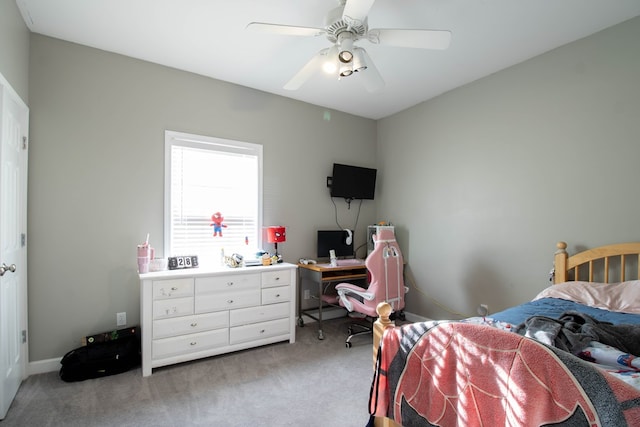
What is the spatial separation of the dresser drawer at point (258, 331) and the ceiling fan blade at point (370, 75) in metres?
2.42

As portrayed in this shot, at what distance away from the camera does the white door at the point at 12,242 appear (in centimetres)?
198

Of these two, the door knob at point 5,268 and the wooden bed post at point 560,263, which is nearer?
the door knob at point 5,268

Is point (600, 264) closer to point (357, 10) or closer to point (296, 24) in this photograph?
point (357, 10)

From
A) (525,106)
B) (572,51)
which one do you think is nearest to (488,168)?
(525,106)

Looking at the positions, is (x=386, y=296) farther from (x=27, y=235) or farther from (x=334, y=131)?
(x=27, y=235)

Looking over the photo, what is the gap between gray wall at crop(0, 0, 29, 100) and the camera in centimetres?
197

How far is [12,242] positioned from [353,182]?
3.39 m

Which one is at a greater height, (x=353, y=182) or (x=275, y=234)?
(x=353, y=182)

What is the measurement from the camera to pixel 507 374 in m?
0.93

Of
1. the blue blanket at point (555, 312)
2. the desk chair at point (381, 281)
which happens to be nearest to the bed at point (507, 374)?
the blue blanket at point (555, 312)

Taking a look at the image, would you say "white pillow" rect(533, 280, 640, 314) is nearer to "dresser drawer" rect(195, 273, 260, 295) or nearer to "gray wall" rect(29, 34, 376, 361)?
"dresser drawer" rect(195, 273, 260, 295)

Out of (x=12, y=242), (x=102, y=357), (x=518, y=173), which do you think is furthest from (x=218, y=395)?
(x=518, y=173)

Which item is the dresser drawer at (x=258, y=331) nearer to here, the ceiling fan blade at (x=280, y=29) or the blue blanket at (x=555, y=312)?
the blue blanket at (x=555, y=312)

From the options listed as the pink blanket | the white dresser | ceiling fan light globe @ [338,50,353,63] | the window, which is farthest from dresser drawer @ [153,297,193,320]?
ceiling fan light globe @ [338,50,353,63]
